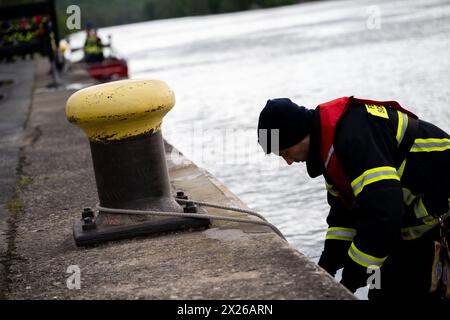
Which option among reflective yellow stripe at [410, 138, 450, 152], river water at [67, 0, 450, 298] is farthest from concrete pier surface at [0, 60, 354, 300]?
river water at [67, 0, 450, 298]

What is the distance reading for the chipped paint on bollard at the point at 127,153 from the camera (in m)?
4.74

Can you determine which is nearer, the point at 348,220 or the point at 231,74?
the point at 348,220

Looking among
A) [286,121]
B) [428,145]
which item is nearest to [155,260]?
[286,121]

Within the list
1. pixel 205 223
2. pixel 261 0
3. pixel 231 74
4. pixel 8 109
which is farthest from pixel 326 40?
pixel 261 0

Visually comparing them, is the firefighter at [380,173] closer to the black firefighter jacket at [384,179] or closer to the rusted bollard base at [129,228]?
the black firefighter jacket at [384,179]

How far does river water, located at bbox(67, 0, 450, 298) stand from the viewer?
8086mm

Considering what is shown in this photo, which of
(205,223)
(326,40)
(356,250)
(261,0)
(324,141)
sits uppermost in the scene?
(324,141)

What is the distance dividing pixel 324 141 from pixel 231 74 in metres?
19.5

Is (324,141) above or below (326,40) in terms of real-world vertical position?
above

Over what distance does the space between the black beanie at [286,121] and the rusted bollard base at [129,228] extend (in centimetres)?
121

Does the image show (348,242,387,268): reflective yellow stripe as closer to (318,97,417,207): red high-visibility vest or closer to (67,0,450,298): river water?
(318,97,417,207): red high-visibility vest

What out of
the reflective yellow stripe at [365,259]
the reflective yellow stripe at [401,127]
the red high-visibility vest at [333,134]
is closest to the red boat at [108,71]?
the red high-visibility vest at [333,134]
